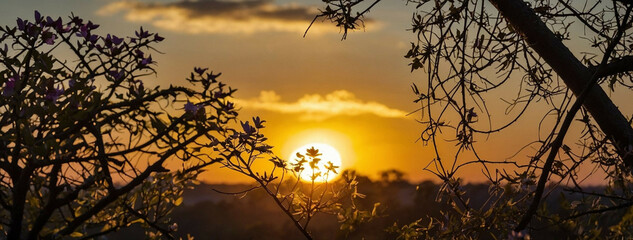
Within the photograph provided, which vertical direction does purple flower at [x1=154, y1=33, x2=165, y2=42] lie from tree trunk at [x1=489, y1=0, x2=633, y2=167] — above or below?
above

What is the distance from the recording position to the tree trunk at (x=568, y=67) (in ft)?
17.9

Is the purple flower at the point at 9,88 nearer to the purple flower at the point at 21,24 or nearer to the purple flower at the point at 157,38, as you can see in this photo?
the purple flower at the point at 21,24

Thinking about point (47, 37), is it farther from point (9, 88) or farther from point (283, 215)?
point (283, 215)

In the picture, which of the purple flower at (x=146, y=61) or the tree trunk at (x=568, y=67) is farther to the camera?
the tree trunk at (x=568, y=67)

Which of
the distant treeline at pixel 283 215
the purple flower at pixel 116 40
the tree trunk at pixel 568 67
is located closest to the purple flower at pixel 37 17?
the purple flower at pixel 116 40

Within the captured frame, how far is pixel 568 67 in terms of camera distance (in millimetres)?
5520

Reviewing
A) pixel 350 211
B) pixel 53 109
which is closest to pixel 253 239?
pixel 350 211

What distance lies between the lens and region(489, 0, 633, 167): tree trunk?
545cm

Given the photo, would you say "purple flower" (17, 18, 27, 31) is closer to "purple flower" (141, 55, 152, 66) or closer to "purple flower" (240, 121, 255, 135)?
"purple flower" (141, 55, 152, 66)

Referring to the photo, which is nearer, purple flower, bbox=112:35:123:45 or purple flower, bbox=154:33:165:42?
purple flower, bbox=112:35:123:45

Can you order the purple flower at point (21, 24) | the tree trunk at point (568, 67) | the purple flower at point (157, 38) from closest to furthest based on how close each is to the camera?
the purple flower at point (21, 24) → the purple flower at point (157, 38) → the tree trunk at point (568, 67)

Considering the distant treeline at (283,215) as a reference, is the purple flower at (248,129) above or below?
below

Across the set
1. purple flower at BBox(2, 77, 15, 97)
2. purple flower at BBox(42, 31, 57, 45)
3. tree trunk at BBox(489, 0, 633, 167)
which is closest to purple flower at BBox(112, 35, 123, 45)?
purple flower at BBox(42, 31, 57, 45)

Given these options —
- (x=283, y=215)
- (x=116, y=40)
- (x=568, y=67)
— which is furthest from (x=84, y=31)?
(x=283, y=215)
